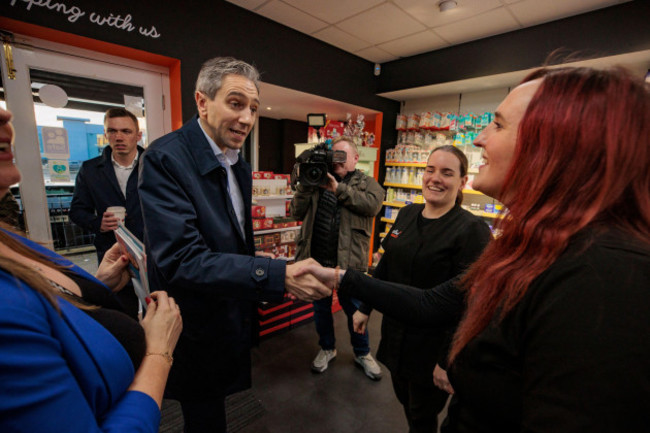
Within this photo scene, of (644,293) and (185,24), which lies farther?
(185,24)

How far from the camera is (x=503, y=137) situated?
75cm

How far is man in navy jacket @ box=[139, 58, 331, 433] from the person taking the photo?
105 centimetres

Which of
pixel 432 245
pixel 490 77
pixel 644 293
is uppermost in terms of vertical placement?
pixel 490 77

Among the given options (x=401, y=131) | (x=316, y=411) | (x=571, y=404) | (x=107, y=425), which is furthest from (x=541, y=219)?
(x=401, y=131)

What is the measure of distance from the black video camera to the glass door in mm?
1560

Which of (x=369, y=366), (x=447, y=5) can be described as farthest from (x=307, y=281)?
(x=447, y=5)

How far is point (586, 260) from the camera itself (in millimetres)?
477

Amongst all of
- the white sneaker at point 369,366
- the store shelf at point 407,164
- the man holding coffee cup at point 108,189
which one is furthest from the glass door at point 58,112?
the store shelf at point 407,164

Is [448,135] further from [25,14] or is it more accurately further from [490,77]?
[25,14]

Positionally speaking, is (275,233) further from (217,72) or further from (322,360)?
(217,72)

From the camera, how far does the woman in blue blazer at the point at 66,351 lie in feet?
1.31

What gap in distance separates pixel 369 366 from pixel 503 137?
2237 mm

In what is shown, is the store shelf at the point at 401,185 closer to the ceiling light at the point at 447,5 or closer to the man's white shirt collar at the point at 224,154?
the ceiling light at the point at 447,5

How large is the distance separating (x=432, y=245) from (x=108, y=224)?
7.22 feet
